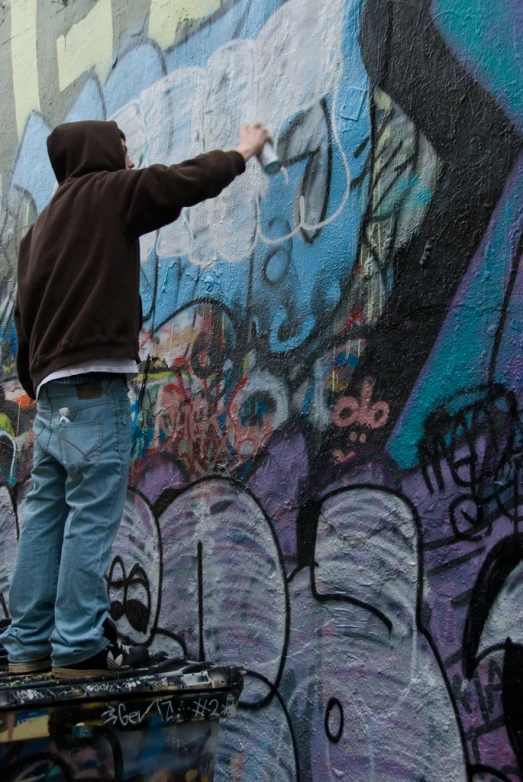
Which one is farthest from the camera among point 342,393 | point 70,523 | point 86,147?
point 342,393

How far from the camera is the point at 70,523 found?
2.37 meters

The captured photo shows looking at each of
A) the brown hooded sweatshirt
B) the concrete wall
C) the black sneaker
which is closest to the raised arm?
the brown hooded sweatshirt

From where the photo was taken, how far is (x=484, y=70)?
270 centimetres

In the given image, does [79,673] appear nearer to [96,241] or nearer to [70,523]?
[70,523]

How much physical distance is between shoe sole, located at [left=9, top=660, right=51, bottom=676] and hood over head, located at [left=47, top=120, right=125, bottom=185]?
1.53 meters

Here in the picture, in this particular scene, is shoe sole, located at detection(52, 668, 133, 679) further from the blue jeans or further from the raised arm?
the raised arm

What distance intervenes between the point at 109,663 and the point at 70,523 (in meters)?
0.41

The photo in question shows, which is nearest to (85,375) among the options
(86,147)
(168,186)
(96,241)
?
(96,241)

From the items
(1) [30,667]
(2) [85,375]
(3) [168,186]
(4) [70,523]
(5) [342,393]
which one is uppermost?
(3) [168,186]

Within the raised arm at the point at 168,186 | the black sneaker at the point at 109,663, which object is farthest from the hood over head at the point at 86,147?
the black sneaker at the point at 109,663

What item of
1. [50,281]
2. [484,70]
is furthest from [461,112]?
[50,281]

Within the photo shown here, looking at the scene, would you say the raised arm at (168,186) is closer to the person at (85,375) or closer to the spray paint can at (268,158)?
the person at (85,375)

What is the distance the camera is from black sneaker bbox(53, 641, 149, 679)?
2256 millimetres

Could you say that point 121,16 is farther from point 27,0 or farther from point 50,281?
point 50,281
